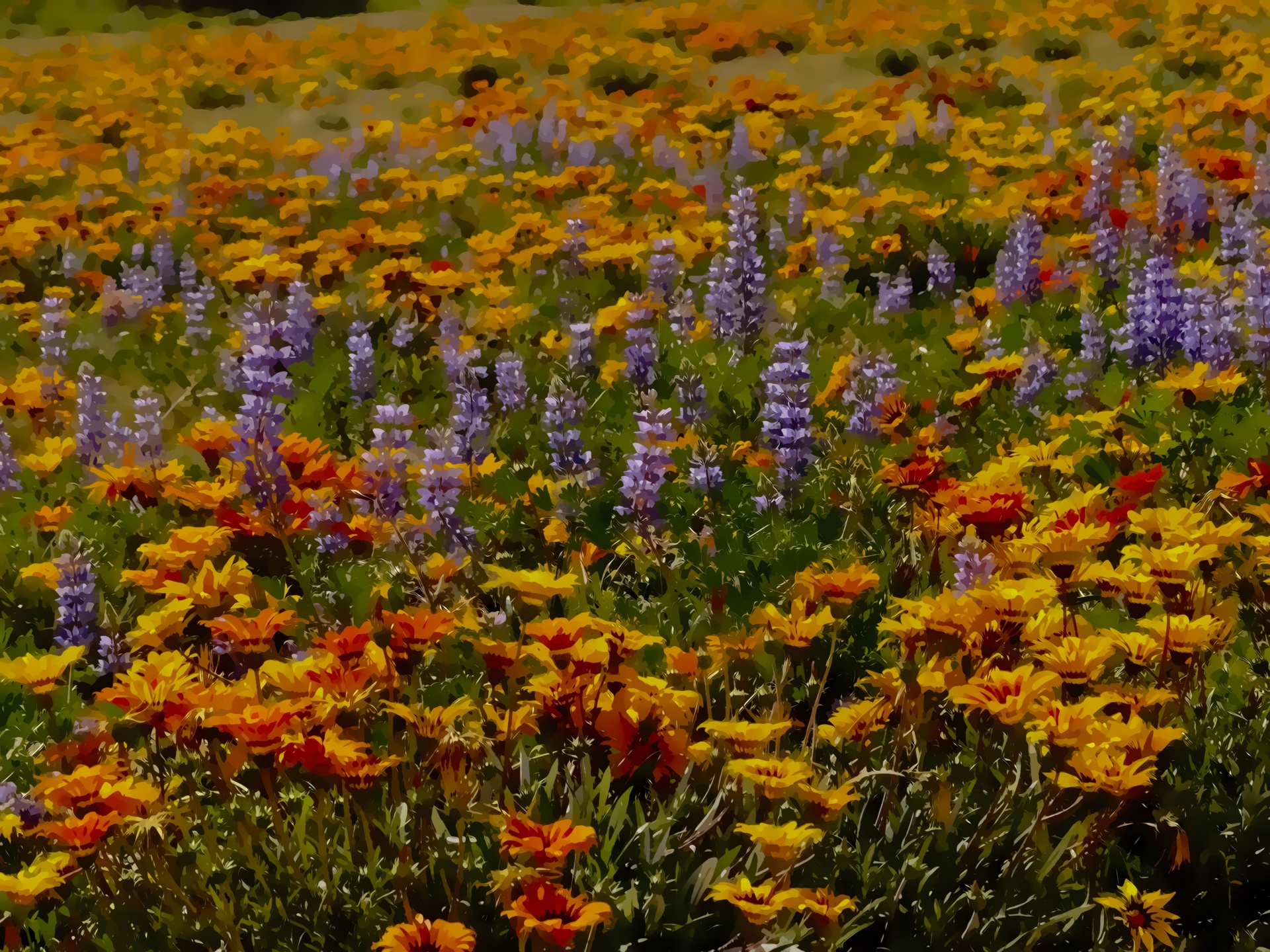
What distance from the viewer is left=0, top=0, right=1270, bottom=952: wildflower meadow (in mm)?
1854

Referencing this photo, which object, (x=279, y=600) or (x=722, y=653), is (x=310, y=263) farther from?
(x=722, y=653)

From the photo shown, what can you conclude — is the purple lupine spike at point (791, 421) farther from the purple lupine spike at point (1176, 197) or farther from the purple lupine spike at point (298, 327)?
the purple lupine spike at point (1176, 197)

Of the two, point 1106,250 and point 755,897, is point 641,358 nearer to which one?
point 1106,250

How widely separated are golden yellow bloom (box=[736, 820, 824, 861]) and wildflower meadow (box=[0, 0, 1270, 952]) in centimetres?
4

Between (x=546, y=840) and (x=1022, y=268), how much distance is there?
352 cm

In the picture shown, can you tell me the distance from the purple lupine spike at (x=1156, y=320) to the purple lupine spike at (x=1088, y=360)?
6cm

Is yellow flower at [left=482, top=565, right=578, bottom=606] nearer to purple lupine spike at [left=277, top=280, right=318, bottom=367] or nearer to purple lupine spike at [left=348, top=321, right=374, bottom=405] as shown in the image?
purple lupine spike at [left=348, top=321, right=374, bottom=405]

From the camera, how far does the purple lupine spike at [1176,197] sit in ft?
16.0

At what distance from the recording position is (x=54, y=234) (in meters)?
6.20

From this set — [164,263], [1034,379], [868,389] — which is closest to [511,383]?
[868,389]

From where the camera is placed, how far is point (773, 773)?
1742 mm

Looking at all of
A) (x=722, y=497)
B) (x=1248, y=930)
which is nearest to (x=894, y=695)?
(x=1248, y=930)

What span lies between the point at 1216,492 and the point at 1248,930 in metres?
0.99

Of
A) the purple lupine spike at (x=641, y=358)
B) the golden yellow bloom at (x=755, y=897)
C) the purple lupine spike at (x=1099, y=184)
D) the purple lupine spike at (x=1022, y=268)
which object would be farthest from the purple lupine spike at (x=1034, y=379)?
the golden yellow bloom at (x=755, y=897)
